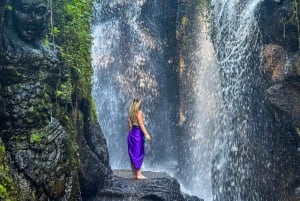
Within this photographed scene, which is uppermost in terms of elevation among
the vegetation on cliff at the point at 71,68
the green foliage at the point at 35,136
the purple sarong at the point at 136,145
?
the vegetation on cliff at the point at 71,68

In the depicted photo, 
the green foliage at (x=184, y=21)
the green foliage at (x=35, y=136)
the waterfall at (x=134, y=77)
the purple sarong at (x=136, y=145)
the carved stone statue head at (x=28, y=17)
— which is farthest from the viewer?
the waterfall at (x=134, y=77)

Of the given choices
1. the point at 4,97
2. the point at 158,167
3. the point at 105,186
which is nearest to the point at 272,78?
the point at 105,186

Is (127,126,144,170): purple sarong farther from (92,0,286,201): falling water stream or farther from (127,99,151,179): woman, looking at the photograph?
(92,0,286,201): falling water stream

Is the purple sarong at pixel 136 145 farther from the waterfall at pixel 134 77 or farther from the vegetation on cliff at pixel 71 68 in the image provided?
the waterfall at pixel 134 77

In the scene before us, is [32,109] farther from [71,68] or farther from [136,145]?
[136,145]

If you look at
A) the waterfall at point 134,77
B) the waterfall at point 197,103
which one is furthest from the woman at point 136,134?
the waterfall at point 134,77

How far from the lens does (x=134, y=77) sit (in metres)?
17.5

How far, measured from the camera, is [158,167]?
16234mm

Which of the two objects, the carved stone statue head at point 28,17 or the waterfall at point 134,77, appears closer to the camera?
the carved stone statue head at point 28,17

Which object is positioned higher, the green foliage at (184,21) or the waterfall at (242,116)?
the green foliage at (184,21)

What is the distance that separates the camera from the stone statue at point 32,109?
5789 millimetres

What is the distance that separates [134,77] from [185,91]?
2.29 metres

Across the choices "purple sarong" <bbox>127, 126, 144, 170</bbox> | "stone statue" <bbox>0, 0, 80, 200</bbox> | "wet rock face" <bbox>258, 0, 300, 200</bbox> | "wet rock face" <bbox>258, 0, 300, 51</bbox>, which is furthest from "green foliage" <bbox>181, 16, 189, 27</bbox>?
"stone statue" <bbox>0, 0, 80, 200</bbox>

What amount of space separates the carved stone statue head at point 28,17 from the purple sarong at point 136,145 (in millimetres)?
3584
